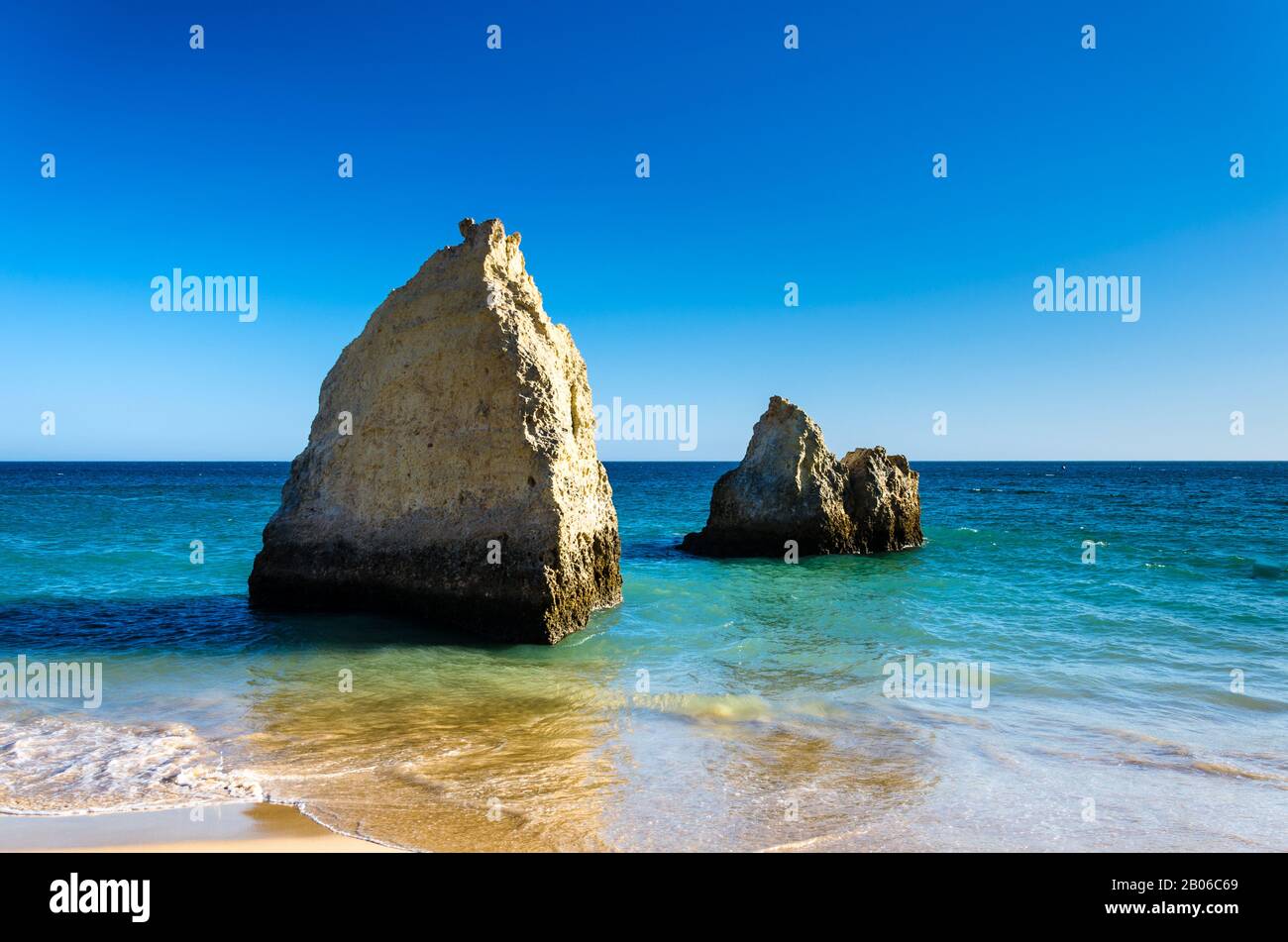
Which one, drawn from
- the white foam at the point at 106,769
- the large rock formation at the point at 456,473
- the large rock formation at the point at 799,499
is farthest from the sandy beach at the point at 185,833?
the large rock formation at the point at 799,499

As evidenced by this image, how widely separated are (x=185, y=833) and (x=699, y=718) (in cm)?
548

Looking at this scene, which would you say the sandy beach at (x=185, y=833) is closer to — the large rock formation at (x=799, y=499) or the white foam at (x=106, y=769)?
the white foam at (x=106, y=769)

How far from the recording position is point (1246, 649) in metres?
13.5

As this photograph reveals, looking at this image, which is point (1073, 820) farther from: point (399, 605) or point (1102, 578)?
point (1102, 578)

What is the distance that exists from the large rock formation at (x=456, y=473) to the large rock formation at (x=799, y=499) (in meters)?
10.9

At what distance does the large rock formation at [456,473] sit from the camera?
13906mm

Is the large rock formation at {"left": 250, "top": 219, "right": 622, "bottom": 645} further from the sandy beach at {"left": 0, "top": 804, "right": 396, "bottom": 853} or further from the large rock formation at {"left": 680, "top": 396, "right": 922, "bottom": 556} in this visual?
the large rock formation at {"left": 680, "top": 396, "right": 922, "bottom": 556}

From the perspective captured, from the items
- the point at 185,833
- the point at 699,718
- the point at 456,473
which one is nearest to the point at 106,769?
the point at 185,833

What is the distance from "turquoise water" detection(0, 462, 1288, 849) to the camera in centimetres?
686

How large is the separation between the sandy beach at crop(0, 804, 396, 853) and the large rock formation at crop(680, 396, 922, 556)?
2068cm

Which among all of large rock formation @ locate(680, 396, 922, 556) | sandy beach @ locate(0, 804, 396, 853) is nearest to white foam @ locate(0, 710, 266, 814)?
sandy beach @ locate(0, 804, 396, 853)

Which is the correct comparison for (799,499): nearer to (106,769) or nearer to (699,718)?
(699,718)
